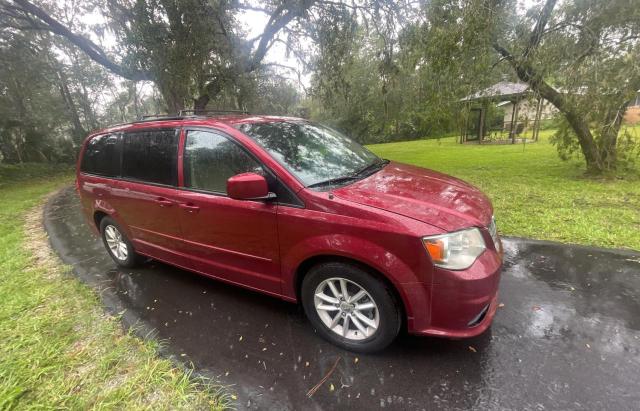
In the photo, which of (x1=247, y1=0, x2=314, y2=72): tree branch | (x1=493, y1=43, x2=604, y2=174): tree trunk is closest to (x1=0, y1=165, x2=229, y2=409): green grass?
(x1=493, y1=43, x2=604, y2=174): tree trunk

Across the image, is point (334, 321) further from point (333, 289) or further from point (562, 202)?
point (562, 202)

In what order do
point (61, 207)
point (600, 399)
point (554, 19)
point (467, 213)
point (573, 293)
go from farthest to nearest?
point (61, 207)
point (554, 19)
point (573, 293)
point (467, 213)
point (600, 399)

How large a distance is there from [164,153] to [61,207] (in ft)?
22.8

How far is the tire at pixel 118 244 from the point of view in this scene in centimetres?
395

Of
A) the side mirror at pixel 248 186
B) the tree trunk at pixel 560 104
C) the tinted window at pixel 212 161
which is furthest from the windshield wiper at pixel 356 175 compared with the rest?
the tree trunk at pixel 560 104

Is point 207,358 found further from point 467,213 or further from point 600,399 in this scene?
point 600,399

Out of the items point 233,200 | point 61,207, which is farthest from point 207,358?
point 61,207

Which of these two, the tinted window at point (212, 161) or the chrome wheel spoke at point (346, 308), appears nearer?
the chrome wheel spoke at point (346, 308)

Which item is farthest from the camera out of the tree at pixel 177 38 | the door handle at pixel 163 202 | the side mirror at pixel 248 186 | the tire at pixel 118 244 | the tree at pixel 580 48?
the tree at pixel 177 38

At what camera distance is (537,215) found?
523 centimetres

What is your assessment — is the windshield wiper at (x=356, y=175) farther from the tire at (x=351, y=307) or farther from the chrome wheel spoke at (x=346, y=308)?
the chrome wheel spoke at (x=346, y=308)

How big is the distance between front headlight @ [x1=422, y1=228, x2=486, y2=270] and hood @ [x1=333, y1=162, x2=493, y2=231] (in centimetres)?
7

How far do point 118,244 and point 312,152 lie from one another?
9.63ft

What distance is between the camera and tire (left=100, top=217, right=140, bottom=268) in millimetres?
3947
